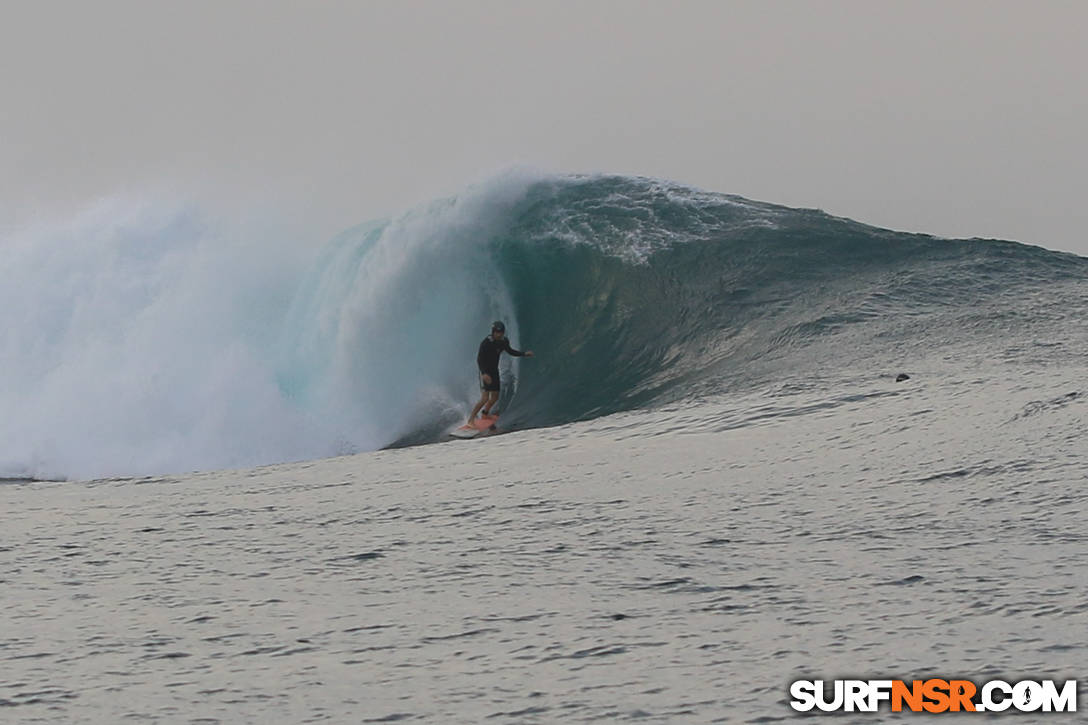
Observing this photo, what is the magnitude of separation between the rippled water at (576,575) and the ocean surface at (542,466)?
0.8 inches

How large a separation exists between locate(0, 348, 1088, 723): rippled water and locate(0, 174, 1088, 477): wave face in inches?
167

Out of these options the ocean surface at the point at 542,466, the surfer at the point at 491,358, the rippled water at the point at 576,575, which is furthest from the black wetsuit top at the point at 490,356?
the rippled water at the point at 576,575

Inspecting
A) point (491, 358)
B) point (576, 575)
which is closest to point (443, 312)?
point (491, 358)

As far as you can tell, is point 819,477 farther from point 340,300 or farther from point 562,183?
point 562,183

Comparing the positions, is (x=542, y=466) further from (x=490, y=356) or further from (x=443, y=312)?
(x=443, y=312)

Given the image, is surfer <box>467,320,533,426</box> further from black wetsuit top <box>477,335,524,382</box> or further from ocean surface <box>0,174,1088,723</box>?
ocean surface <box>0,174,1088,723</box>

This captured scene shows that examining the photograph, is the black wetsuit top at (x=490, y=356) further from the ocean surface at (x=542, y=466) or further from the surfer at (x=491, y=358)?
the ocean surface at (x=542, y=466)

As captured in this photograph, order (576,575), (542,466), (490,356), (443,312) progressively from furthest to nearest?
(443,312) < (490,356) < (542,466) < (576,575)

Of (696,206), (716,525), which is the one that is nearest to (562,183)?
(696,206)

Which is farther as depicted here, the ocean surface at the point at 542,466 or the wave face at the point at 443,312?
the wave face at the point at 443,312

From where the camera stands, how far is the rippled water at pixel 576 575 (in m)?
3.97

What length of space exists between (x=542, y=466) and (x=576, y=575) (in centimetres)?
275

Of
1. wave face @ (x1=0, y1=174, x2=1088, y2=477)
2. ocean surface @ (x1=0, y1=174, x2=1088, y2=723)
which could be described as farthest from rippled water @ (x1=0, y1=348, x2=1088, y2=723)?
wave face @ (x1=0, y1=174, x2=1088, y2=477)

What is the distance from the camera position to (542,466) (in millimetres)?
8055
